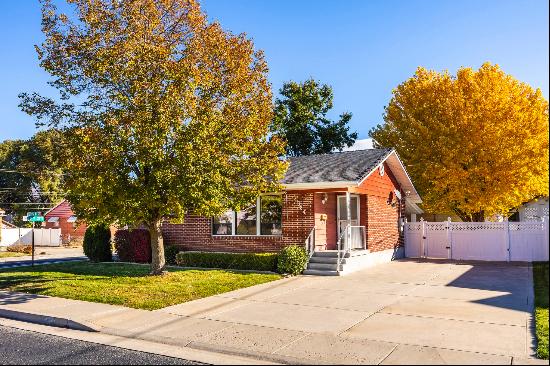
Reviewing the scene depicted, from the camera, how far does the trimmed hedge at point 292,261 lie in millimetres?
17859

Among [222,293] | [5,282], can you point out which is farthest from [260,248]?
[5,282]

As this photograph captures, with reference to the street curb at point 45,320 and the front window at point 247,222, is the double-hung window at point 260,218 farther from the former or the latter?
the street curb at point 45,320

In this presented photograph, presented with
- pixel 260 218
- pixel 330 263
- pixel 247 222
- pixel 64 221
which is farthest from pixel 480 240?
pixel 64 221

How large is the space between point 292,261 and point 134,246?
9.07 meters

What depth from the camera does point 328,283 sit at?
51.7 feet

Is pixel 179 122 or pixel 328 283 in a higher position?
pixel 179 122

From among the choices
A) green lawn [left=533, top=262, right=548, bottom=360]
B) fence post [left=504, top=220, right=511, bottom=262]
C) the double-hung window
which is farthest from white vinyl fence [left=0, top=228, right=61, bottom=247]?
green lawn [left=533, top=262, right=548, bottom=360]

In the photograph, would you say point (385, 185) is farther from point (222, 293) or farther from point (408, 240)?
point (222, 293)

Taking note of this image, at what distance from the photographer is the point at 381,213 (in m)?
22.9

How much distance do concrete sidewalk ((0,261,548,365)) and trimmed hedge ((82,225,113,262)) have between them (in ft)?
31.0

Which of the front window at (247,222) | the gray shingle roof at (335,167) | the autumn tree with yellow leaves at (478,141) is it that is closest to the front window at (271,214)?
the front window at (247,222)

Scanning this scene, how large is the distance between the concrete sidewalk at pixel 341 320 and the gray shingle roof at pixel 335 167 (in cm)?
488

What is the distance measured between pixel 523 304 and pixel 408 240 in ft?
45.9

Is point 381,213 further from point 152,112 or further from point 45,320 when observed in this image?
point 45,320
